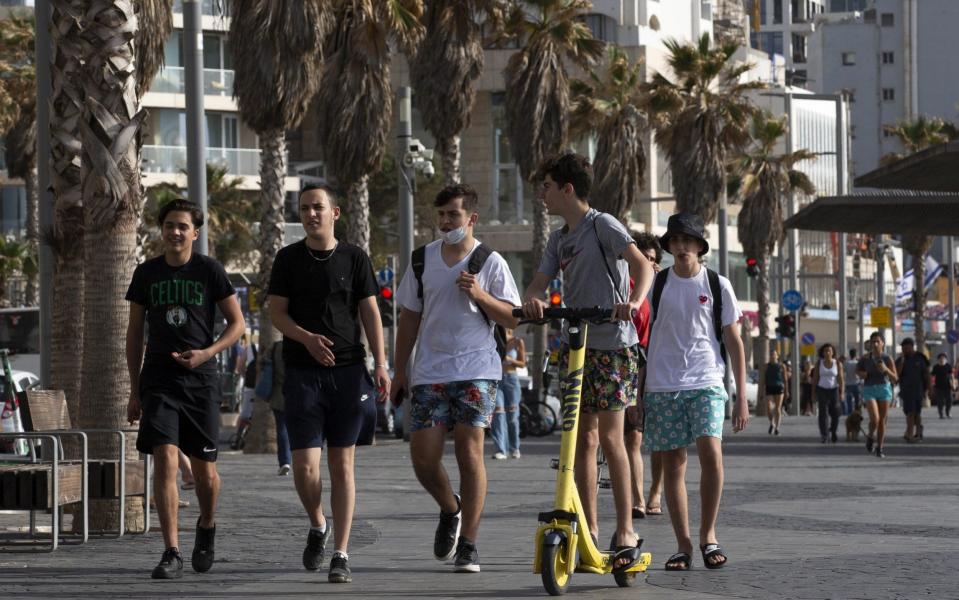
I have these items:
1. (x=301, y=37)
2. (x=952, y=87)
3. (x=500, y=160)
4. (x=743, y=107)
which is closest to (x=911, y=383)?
(x=301, y=37)

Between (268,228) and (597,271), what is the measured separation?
18.4 meters

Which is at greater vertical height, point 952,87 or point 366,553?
point 952,87

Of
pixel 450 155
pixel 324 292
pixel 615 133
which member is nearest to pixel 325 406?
pixel 324 292

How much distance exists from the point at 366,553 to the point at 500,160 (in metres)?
68.2

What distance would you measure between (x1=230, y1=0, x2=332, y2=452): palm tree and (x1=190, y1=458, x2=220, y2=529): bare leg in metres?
17.0

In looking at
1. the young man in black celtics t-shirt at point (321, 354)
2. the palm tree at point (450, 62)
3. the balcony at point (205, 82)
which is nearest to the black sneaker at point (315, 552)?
the young man in black celtics t-shirt at point (321, 354)

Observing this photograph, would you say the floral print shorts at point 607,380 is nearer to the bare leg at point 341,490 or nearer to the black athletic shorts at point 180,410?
the bare leg at point 341,490

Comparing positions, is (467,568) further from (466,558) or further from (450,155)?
(450,155)

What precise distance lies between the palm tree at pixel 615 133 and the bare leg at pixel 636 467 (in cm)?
3484

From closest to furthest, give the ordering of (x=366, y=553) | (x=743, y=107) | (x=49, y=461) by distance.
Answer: (x=366, y=553)
(x=49, y=461)
(x=743, y=107)

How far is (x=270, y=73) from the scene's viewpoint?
1090 inches

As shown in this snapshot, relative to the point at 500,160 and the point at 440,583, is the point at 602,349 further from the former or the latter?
the point at 500,160

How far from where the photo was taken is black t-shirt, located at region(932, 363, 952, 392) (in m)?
48.9

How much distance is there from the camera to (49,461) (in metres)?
13.0
